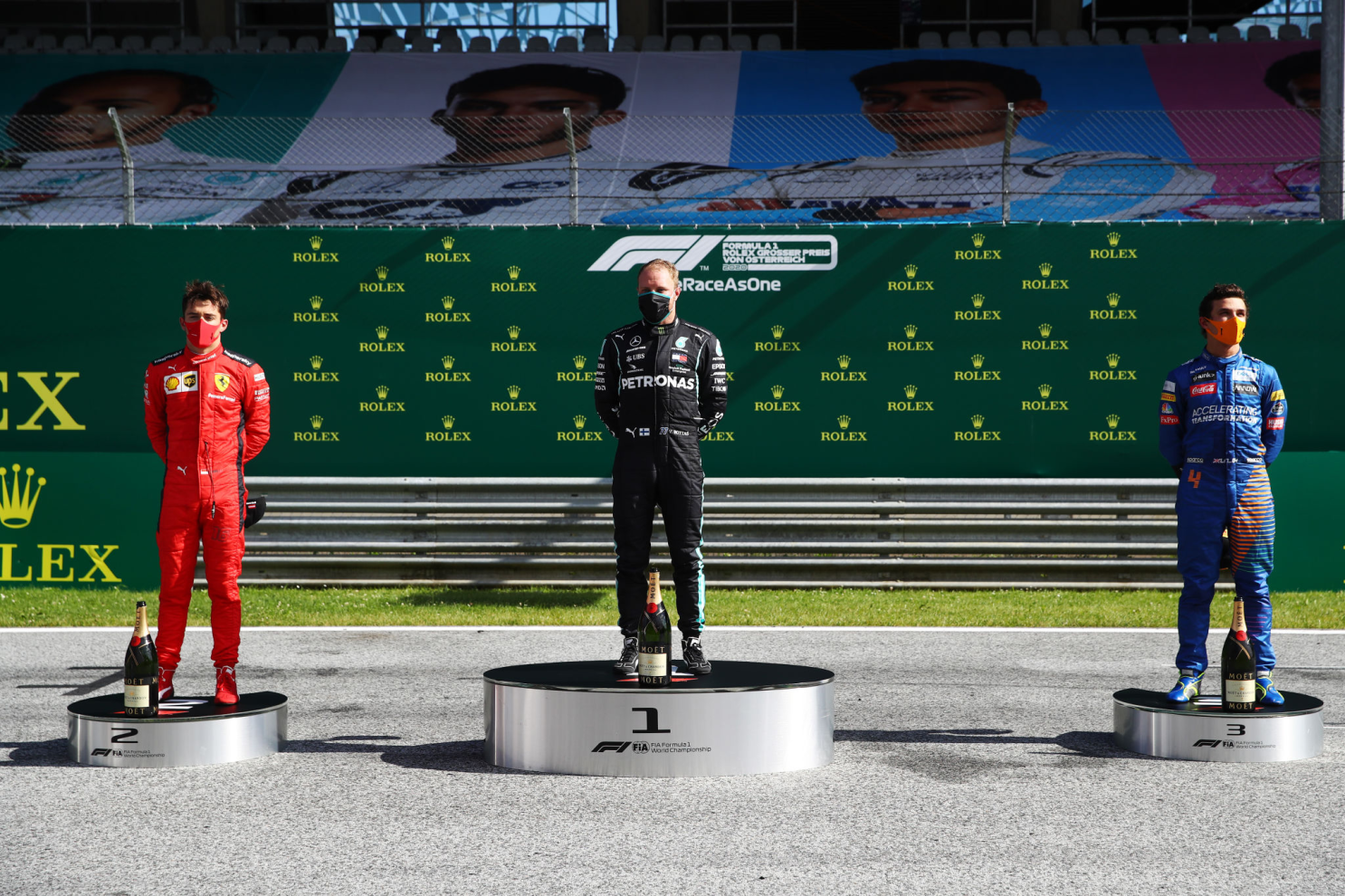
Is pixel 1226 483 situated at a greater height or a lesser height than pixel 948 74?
lesser

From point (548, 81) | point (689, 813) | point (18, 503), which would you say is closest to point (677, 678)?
point (689, 813)

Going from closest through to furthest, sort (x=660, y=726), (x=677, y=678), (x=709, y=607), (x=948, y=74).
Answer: (x=660, y=726)
(x=677, y=678)
(x=709, y=607)
(x=948, y=74)

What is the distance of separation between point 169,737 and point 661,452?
2.37 m

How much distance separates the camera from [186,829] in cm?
451

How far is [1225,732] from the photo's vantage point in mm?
5484

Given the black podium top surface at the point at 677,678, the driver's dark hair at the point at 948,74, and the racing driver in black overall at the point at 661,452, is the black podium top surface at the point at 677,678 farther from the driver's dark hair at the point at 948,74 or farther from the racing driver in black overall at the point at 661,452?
the driver's dark hair at the point at 948,74

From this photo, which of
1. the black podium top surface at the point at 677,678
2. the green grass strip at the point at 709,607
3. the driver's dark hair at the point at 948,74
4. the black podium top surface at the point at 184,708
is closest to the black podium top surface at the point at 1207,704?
the black podium top surface at the point at 677,678

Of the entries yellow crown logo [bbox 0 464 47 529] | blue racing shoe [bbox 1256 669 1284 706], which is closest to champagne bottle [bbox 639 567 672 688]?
blue racing shoe [bbox 1256 669 1284 706]

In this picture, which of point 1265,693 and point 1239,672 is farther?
point 1265,693

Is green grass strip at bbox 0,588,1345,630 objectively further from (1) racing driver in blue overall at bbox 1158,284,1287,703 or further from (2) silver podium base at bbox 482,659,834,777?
(2) silver podium base at bbox 482,659,834,777

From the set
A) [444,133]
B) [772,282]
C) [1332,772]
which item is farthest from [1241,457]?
[444,133]

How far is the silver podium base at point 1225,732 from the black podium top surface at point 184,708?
12.4 ft

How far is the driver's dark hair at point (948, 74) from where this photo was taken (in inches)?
793

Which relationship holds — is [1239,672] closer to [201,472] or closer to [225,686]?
[225,686]
